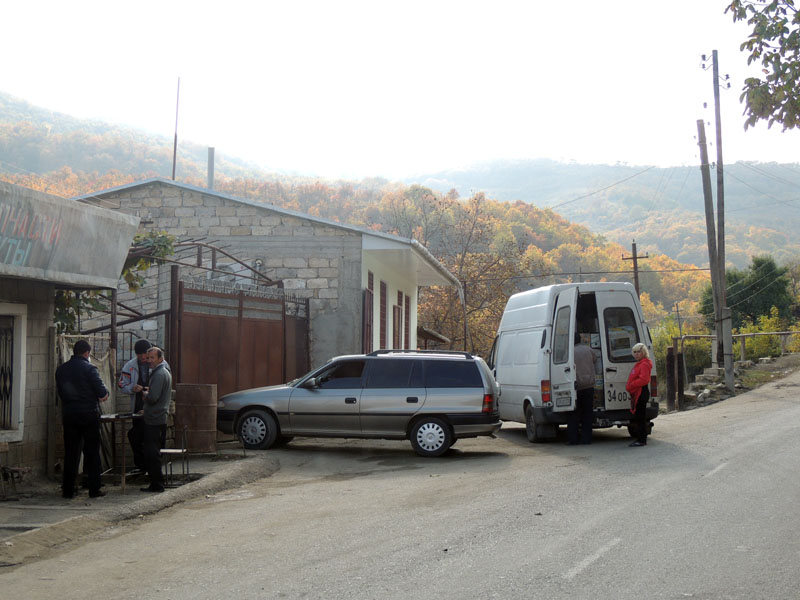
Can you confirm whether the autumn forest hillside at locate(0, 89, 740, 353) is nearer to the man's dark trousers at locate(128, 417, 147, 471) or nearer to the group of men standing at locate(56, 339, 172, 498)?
the man's dark trousers at locate(128, 417, 147, 471)

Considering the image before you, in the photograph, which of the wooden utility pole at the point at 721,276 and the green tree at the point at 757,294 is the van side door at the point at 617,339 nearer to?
the wooden utility pole at the point at 721,276

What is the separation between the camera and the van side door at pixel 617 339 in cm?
1498

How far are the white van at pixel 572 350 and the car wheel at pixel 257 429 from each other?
454 centimetres

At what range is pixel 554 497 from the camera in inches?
364

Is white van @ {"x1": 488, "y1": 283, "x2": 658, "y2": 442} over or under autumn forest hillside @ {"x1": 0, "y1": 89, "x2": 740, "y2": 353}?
under

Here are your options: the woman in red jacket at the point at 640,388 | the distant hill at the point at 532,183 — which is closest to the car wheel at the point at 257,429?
the distant hill at the point at 532,183

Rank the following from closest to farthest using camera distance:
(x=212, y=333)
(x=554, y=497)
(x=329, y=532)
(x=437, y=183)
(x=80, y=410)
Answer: (x=329, y=532)
(x=554, y=497)
(x=80, y=410)
(x=212, y=333)
(x=437, y=183)

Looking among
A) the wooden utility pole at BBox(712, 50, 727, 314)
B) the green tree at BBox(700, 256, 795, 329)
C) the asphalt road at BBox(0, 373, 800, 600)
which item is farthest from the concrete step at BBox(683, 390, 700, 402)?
the green tree at BBox(700, 256, 795, 329)

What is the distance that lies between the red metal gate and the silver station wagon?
109cm

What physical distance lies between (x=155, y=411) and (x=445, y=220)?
135 ft

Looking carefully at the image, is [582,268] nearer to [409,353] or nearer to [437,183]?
[409,353]

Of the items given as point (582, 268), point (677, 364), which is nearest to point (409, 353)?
point (677, 364)

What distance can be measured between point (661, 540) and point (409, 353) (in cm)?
761

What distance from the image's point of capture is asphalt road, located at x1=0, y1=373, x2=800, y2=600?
19.2ft
